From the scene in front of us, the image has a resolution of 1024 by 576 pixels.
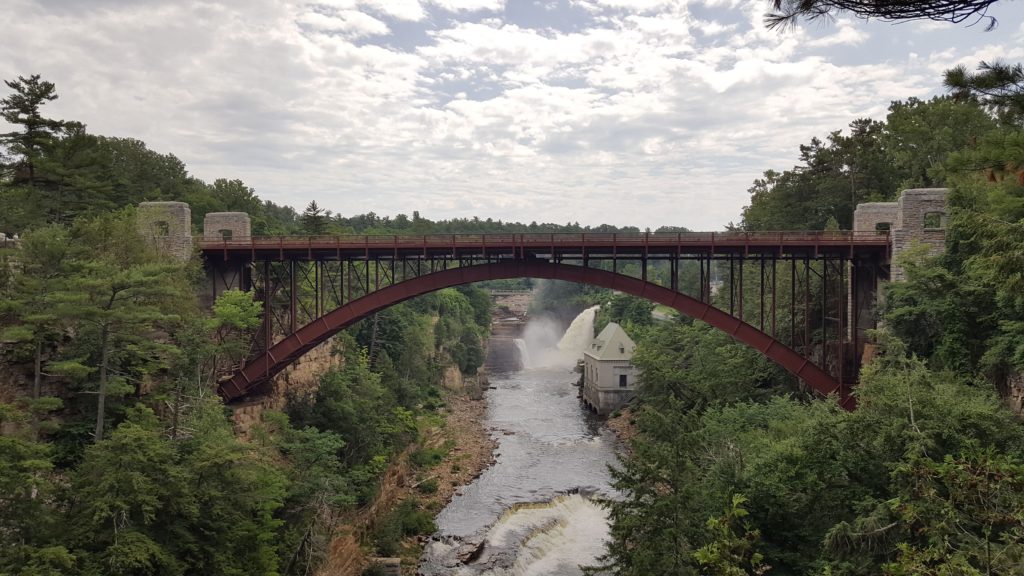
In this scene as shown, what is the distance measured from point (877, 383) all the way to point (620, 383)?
29.5 metres

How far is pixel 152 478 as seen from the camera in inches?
575

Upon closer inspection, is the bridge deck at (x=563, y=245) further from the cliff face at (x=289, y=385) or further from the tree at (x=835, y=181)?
the tree at (x=835, y=181)


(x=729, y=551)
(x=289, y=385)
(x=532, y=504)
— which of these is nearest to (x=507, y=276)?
(x=532, y=504)

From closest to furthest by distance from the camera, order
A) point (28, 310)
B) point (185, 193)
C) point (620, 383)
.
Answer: point (28, 310), point (620, 383), point (185, 193)

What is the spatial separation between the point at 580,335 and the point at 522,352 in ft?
22.2

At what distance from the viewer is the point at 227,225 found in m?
28.0

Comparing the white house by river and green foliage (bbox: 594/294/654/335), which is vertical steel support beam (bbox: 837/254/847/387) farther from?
green foliage (bbox: 594/294/654/335)

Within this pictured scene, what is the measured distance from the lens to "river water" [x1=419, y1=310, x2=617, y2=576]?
923 inches

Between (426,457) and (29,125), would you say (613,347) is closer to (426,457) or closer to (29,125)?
(426,457)

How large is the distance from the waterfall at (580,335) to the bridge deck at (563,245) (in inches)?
1783

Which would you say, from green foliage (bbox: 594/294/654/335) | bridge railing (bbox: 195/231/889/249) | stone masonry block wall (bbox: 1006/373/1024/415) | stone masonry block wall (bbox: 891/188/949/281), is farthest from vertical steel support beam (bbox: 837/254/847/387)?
green foliage (bbox: 594/294/654/335)

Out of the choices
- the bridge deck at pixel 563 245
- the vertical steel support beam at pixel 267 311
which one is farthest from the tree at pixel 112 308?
the bridge deck at pixel 563 245

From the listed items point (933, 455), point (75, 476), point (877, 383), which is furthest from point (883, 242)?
point (75, 476)

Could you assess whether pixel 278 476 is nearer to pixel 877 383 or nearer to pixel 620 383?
pixel 877 383
